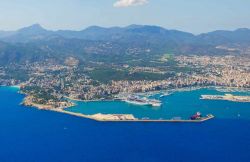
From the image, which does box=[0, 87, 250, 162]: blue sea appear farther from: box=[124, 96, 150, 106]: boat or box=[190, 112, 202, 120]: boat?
box=[124, 96, 150, 106]: boat

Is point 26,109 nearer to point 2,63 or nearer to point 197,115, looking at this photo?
point 197,115

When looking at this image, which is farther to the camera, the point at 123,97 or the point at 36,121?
the point at 123,97

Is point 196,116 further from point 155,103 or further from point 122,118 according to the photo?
point 155,103

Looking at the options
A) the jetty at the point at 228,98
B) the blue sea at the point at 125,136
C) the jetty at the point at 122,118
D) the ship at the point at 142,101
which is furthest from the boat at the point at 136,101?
the jetty at the point at 228,98

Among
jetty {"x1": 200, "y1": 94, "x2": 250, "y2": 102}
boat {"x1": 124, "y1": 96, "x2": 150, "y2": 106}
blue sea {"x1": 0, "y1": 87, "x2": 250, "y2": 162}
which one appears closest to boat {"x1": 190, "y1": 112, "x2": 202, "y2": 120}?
blue sea {"x1": 0, "y1": 87, "x2": 250, "y2": 162}

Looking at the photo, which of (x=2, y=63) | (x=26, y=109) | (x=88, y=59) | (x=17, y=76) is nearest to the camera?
(x=26, y=109)

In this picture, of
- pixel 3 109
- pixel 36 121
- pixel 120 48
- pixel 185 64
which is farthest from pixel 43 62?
pixel 36 121
